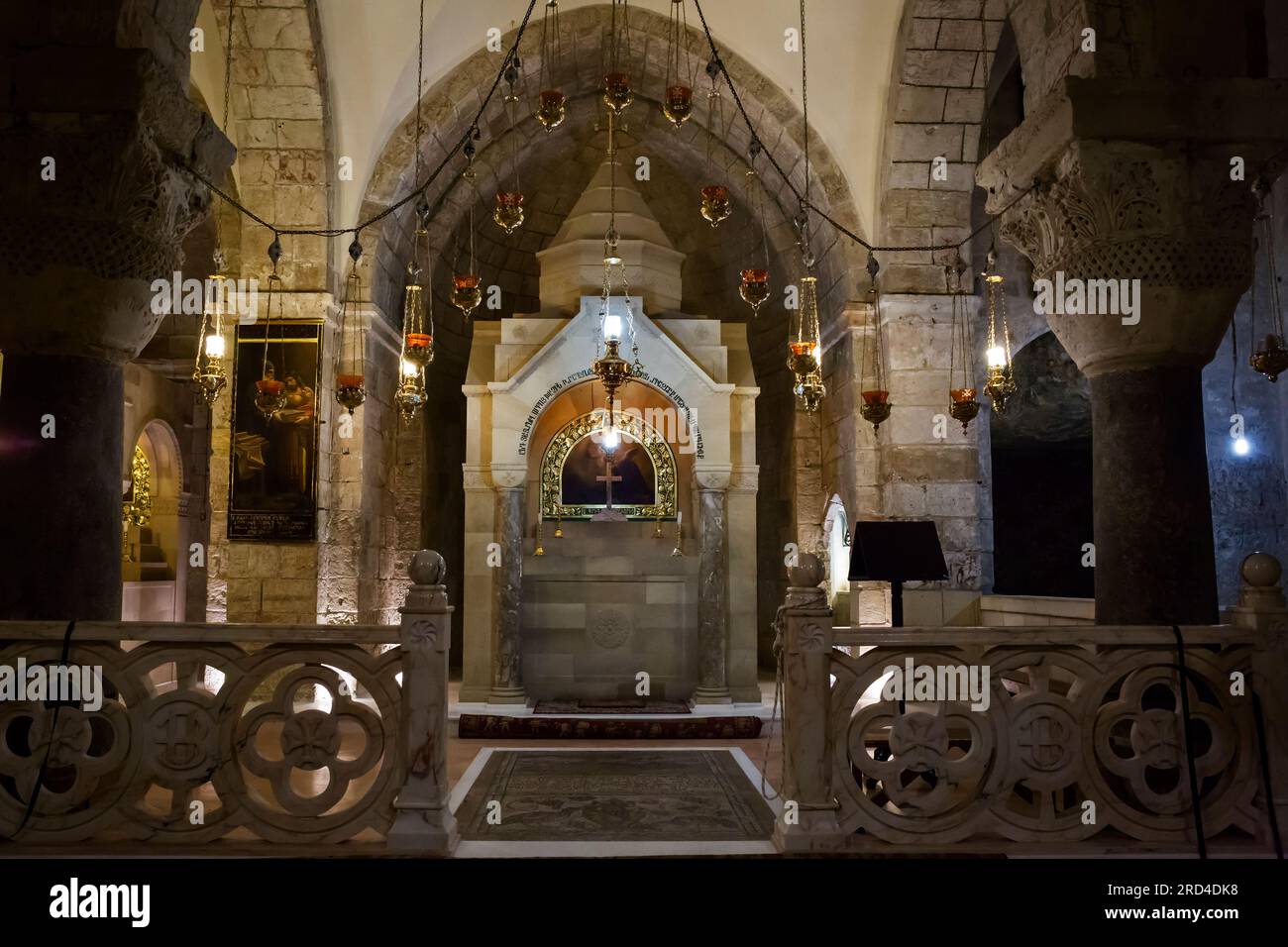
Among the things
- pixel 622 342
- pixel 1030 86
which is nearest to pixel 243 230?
pixel 622 342

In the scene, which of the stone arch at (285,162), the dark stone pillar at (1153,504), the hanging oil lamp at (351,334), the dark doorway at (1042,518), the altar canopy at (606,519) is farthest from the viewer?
the dark doorway at (1042,518)

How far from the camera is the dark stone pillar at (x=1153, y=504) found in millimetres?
4324

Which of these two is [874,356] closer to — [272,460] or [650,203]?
[650,203]

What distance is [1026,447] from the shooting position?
51.7 feet

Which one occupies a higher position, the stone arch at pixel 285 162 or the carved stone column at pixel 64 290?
the stone arch at pixel 285 162

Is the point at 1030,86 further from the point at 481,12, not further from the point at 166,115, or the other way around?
the point at 481,12

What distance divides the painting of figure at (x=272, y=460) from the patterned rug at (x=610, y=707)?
9.56ft

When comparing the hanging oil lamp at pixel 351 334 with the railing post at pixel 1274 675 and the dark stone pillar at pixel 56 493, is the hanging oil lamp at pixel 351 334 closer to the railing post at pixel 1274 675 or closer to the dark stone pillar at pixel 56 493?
the dark stone pillar at pixel 56 493

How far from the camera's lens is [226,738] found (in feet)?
12.7

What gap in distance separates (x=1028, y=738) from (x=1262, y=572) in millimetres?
1246

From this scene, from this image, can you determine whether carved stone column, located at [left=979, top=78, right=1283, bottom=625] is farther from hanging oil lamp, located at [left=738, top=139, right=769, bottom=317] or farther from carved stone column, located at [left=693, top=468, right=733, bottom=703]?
carved stone column, located at [left=693, top=468, right=733, bottom=703]

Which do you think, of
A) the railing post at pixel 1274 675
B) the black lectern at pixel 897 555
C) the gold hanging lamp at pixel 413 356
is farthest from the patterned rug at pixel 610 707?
the railing post at pixel 1274 675

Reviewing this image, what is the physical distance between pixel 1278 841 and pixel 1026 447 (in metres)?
12.8

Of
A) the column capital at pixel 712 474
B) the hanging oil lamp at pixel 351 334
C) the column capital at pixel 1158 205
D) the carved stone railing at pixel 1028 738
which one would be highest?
the hanging oil lamp at pixel 351 334
